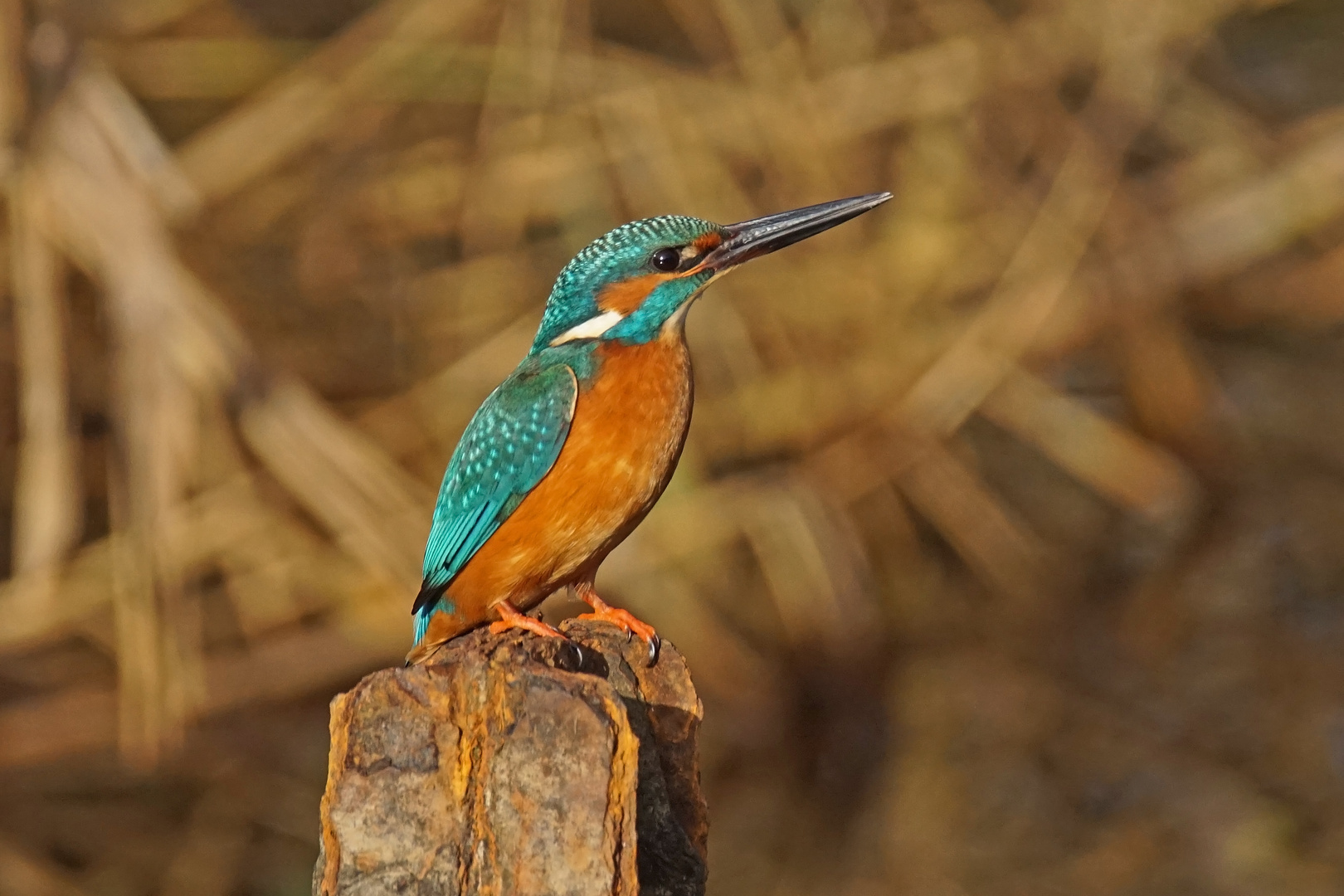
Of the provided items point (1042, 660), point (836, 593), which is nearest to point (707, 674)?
point (836, 593)

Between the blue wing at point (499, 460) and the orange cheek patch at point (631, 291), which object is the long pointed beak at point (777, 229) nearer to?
the orange cheek patch at point (631, 291)

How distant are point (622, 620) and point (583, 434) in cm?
33

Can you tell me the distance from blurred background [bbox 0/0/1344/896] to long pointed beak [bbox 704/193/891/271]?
7.87 feet

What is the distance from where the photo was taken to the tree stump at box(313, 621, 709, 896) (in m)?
1.91

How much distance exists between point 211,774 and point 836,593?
7.53ft

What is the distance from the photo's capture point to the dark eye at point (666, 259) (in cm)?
306

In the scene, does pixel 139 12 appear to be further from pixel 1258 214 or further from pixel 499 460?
pixel 1258 214

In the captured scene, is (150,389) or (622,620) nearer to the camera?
(622,620)

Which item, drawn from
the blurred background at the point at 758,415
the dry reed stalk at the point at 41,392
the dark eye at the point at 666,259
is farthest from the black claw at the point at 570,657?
the dry reed stalk at the point at 41,392

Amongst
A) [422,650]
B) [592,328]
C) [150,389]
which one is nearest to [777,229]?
[592,328]

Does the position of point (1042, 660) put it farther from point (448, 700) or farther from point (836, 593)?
point (448, 700)

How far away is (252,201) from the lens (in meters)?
6.53

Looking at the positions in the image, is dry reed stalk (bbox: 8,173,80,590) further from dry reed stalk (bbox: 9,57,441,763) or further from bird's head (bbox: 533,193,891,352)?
bird's head (bbox: 533,193,891,352)

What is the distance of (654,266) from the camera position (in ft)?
10.1
